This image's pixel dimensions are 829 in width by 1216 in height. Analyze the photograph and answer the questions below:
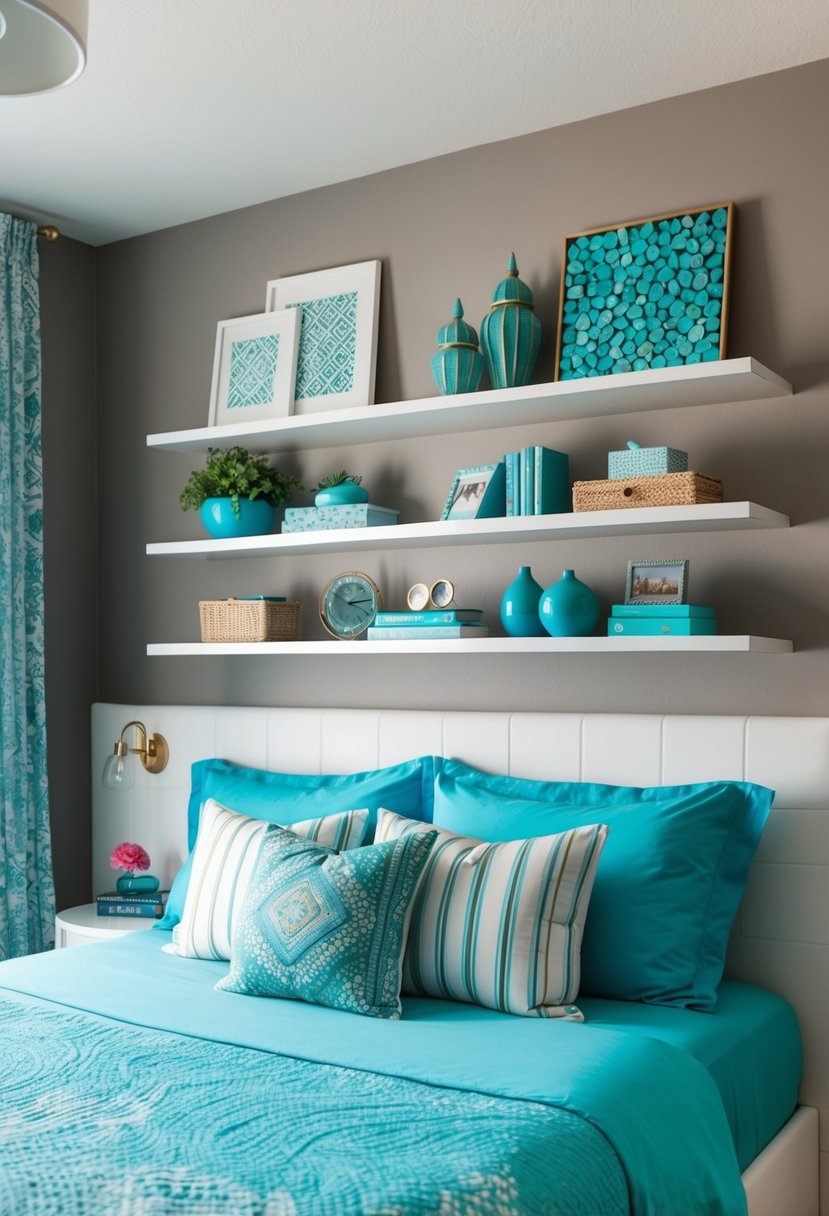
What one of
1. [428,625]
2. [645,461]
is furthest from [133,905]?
[645,461]

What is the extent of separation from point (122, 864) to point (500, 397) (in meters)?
1.72

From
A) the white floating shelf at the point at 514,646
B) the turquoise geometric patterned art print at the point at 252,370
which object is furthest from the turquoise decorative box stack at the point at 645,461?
the turquoise geometric patterned art print at the point at 252,370

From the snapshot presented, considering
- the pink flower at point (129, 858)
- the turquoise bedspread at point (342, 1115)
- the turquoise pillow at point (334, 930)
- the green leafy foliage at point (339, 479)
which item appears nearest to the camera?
the turquoise bedspread at point (342, 1115)

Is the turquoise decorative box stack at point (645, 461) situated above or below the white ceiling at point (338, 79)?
below

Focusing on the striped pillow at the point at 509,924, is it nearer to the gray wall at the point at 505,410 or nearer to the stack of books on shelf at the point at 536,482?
the gray wall at the point at 505,410

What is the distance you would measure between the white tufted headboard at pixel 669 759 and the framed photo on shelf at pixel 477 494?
513 millimetres

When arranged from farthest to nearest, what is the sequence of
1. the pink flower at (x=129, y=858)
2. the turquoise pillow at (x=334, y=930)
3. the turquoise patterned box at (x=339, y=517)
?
1. the pink flower at (x=129, y=858)
2. the turquoise patterned box at (x=339, y=517)
3. the turquoise pillow at (x=334, y=930)

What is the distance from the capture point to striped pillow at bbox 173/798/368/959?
2.65 meters

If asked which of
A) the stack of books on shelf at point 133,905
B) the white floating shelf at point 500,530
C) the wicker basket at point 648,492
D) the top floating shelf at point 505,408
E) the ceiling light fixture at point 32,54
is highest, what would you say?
the ceiling light fixture at point 32,54

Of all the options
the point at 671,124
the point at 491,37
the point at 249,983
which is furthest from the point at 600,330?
the point at 249,983

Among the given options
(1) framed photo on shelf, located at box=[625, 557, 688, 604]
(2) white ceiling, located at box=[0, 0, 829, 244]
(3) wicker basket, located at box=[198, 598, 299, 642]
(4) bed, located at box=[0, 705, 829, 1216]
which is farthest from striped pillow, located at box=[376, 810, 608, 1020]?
(2) white ceiling, located at box=[0, 0, 829, 244]

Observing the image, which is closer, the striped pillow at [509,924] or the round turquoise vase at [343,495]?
the striped pillow at [509,924]

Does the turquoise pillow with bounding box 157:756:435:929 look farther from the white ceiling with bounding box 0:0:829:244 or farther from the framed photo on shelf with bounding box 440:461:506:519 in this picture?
the white ceiling with bounding box 0:0:829:244

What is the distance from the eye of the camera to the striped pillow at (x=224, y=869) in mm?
2652
